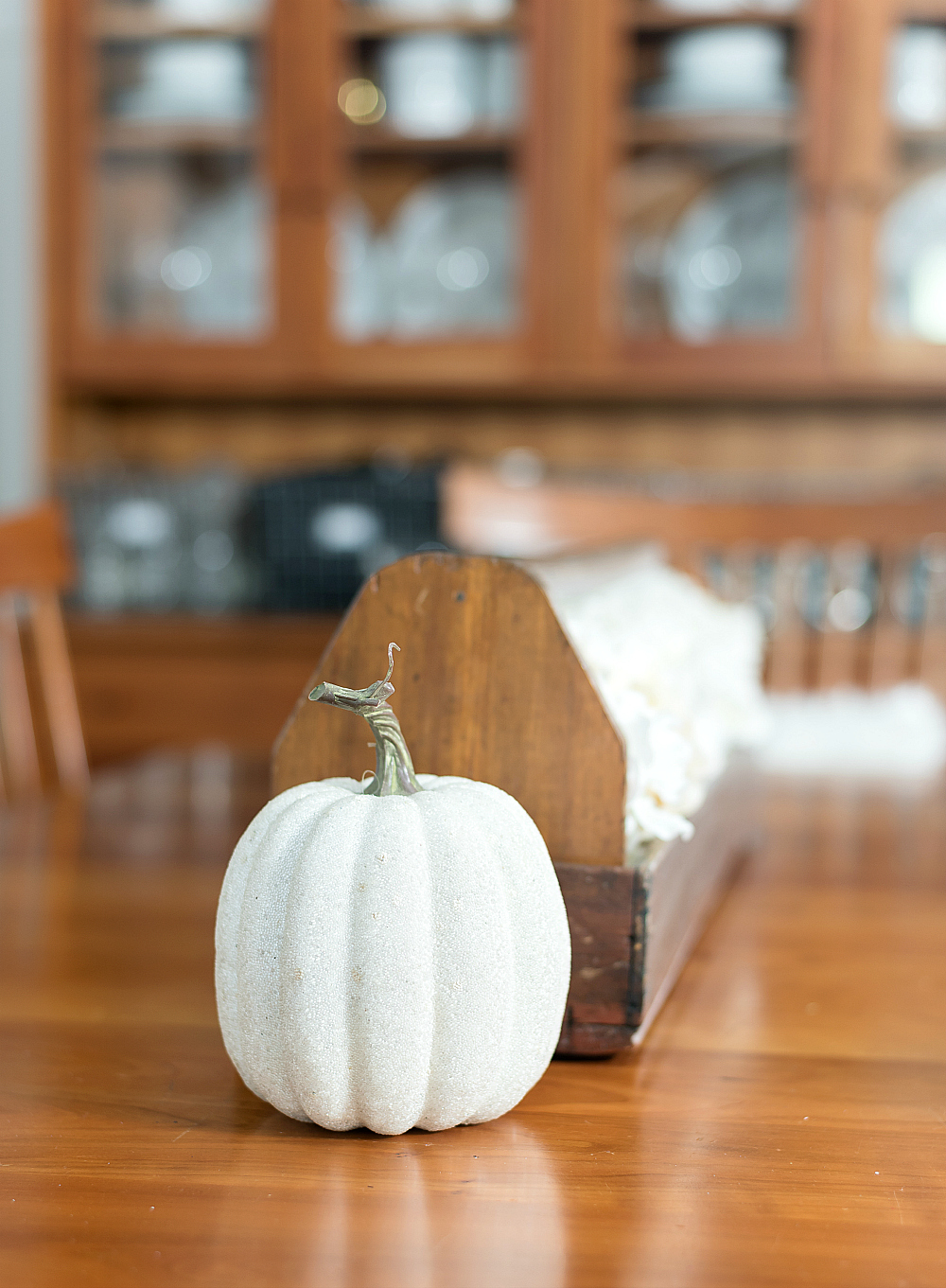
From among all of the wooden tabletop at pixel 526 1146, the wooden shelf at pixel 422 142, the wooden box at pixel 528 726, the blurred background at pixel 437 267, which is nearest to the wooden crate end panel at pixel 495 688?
the wooden box at pixel 528 726

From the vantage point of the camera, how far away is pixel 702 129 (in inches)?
98.1

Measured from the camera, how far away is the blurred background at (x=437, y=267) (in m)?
2.42

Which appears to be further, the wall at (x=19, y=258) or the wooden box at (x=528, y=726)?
the wall at (x=19, y=258)

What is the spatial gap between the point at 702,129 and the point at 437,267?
1.77 ft

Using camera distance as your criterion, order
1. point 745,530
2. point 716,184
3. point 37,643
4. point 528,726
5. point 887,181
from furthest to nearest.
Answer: point 716,184, point 887,181, point 745,530, point 37,643, point 528,726

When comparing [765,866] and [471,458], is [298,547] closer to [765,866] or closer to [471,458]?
[471,458]

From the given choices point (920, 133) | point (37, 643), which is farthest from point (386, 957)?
point (920, 133)

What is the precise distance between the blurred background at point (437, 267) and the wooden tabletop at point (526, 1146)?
1.70 metres

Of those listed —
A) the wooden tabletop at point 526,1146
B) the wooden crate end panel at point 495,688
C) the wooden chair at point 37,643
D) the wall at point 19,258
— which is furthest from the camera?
the wall at point 19,258

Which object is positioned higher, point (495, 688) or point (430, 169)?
point (430, 169)

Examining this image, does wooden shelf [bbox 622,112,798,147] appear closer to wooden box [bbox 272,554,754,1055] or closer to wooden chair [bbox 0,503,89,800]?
wooden chair [bbox 0,503,89,800]

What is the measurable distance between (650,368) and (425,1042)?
85.4 inches

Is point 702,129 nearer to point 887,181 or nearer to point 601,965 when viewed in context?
point 887,181

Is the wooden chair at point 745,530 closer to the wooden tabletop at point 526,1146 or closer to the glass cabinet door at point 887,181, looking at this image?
the glass cabinet door at point 887,181
